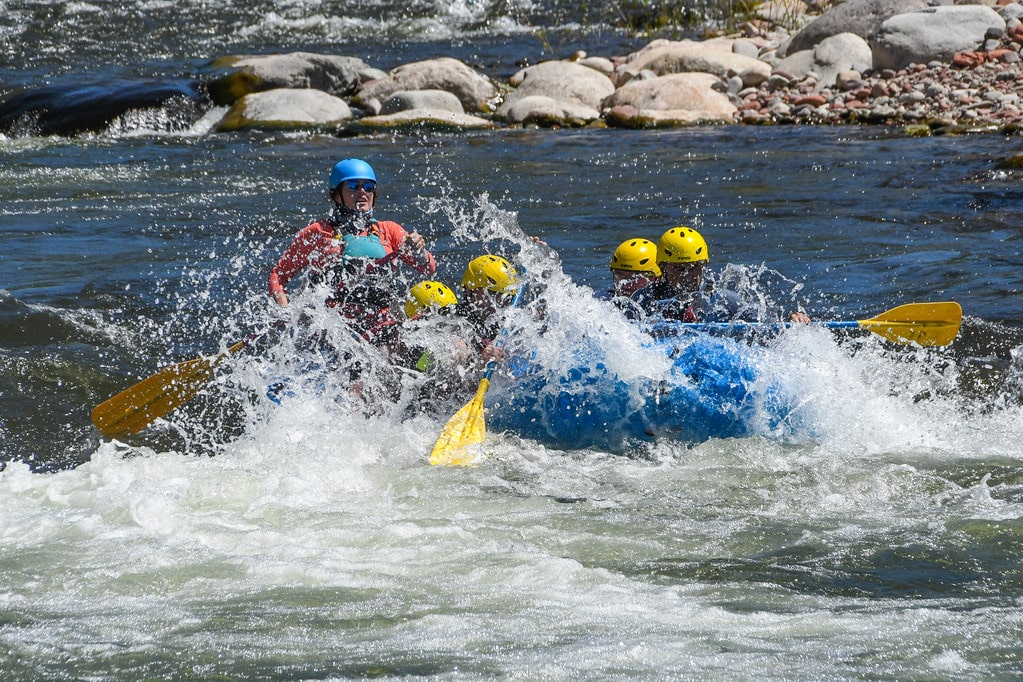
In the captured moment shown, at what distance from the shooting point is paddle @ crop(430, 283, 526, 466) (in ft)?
20.0

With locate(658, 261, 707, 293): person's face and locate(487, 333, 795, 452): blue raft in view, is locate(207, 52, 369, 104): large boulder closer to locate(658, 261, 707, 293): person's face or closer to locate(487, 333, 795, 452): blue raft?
locate(658, 261, 707, 293): person's face

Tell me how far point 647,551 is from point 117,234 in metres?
7.96

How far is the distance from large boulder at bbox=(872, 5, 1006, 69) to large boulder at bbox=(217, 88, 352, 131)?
302 inches

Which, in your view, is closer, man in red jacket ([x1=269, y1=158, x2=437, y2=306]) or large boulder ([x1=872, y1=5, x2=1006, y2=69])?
man in red jacket ([x1=269, y1=158, x2=437, y2=306])

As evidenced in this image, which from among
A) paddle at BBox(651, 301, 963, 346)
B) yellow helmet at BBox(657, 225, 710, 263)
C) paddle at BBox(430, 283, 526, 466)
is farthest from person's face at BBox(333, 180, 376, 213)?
paddle at BBox(651, 301, 963, 346)

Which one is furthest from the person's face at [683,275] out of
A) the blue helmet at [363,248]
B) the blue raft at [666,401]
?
the blue helmet at [363,248]

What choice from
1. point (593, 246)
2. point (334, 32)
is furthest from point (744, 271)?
point (334, 32)

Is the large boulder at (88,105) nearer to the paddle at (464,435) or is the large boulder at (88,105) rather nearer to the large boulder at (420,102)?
the large boulder at (420,102)

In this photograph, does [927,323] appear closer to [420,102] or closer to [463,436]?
[463,436]

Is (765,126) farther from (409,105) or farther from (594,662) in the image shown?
(594,662)

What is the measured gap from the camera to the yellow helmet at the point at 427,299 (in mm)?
6773

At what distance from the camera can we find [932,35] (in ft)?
54.1

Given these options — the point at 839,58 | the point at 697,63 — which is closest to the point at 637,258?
the point at 839,58

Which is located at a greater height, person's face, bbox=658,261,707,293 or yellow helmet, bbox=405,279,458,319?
person's face, bbox=658,261,707,293
